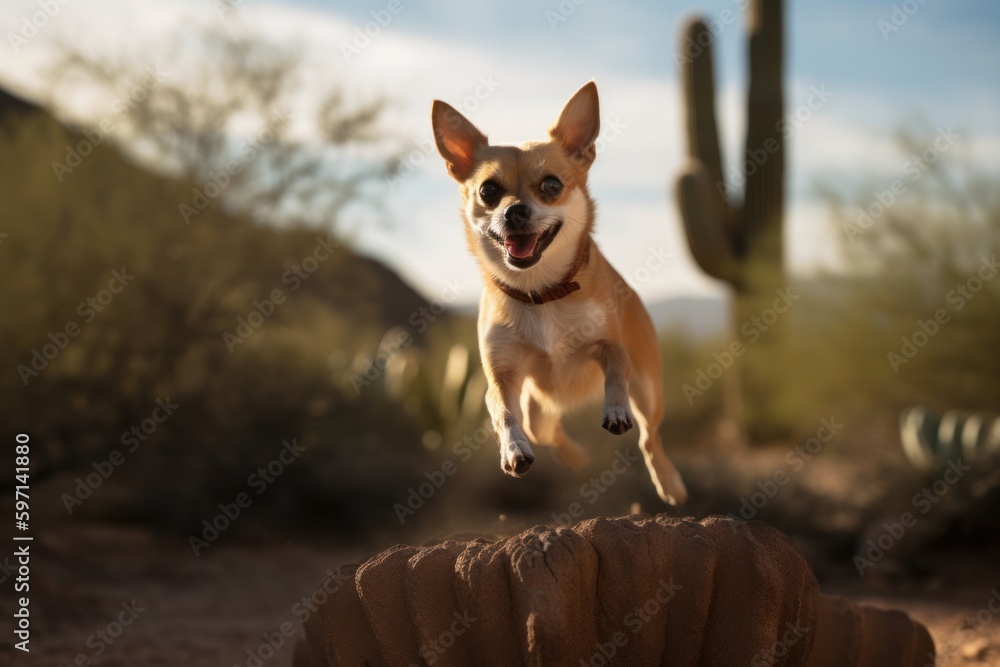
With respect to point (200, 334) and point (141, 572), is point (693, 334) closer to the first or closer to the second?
point (200, 334)

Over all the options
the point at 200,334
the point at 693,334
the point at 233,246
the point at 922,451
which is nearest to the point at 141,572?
the point at 200,334

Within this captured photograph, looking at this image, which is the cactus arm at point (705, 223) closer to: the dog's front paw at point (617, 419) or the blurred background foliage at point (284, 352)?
the blurred background foliage at point (284, 352)

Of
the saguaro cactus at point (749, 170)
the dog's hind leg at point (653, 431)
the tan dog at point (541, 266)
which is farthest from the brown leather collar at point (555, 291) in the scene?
the saguaro cactus at point (749, 170)

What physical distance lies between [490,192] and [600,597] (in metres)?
1.80

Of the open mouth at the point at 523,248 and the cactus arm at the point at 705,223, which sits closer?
the open mouth at the point at 523,248

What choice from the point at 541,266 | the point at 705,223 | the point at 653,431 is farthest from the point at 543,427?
the point at 705,223

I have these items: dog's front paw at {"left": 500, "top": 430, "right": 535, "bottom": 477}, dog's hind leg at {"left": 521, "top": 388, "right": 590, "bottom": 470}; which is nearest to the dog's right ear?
dog's hind leg at {"left": 521, "top": 388, "right": 590, "bottom": 470}

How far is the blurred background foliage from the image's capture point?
41.2 ft

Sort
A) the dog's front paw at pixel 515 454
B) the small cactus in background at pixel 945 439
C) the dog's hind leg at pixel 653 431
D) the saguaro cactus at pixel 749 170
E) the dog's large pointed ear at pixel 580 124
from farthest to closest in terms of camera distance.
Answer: the saguaro cactus at pixel 749 170 → the small cactus in background at pixel 945 439 → the dog's hind leg at pixel 653 431 → the dog's large pointed ear at pixel 580 124 → the dog's front paw at pixel 515 454

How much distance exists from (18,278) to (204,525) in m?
4.07

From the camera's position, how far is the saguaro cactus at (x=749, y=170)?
15.2 metres

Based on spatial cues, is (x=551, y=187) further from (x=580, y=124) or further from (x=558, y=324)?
(x=558, y=324)

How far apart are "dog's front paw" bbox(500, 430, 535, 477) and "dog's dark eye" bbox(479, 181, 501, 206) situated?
41.2 inches

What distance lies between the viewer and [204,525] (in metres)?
12.3
